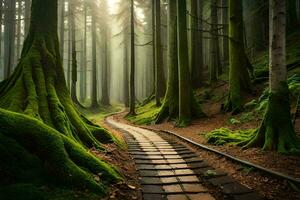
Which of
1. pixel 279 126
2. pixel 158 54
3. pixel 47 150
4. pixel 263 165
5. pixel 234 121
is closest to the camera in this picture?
pixel 47 150

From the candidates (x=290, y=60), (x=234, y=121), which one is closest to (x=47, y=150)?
(x=234, y=121)

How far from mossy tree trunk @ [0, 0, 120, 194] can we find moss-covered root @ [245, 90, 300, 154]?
4203 mm

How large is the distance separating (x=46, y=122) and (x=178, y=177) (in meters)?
3.12

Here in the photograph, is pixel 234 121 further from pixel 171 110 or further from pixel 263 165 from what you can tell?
pixel 263 165

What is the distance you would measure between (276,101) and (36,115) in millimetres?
5861

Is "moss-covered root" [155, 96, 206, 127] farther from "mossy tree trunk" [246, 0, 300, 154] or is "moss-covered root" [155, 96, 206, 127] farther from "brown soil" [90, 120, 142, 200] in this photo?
"mossy tree trunk" [246, 0, 300, 154]

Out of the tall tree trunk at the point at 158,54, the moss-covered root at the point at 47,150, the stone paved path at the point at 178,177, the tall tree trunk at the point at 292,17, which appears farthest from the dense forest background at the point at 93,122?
the tall tree trunk at the point at 158,54

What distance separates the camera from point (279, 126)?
744 cm

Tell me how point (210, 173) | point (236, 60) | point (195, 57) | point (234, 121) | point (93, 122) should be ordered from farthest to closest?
point (195, 57), point (236, 60), point (234, 121), point (93, 122), point (210, 173)

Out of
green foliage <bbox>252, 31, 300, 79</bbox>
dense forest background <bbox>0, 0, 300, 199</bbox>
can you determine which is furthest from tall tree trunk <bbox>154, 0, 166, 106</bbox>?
green foliage <bbox>252, 31, 300, 79</bbox>

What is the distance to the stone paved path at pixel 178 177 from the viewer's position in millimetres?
5168

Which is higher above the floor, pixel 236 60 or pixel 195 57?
pixel 195 57

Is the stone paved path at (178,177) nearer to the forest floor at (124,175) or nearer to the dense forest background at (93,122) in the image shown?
the forest floor at (124,175)

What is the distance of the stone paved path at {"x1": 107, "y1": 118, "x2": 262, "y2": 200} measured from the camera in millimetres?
5168
